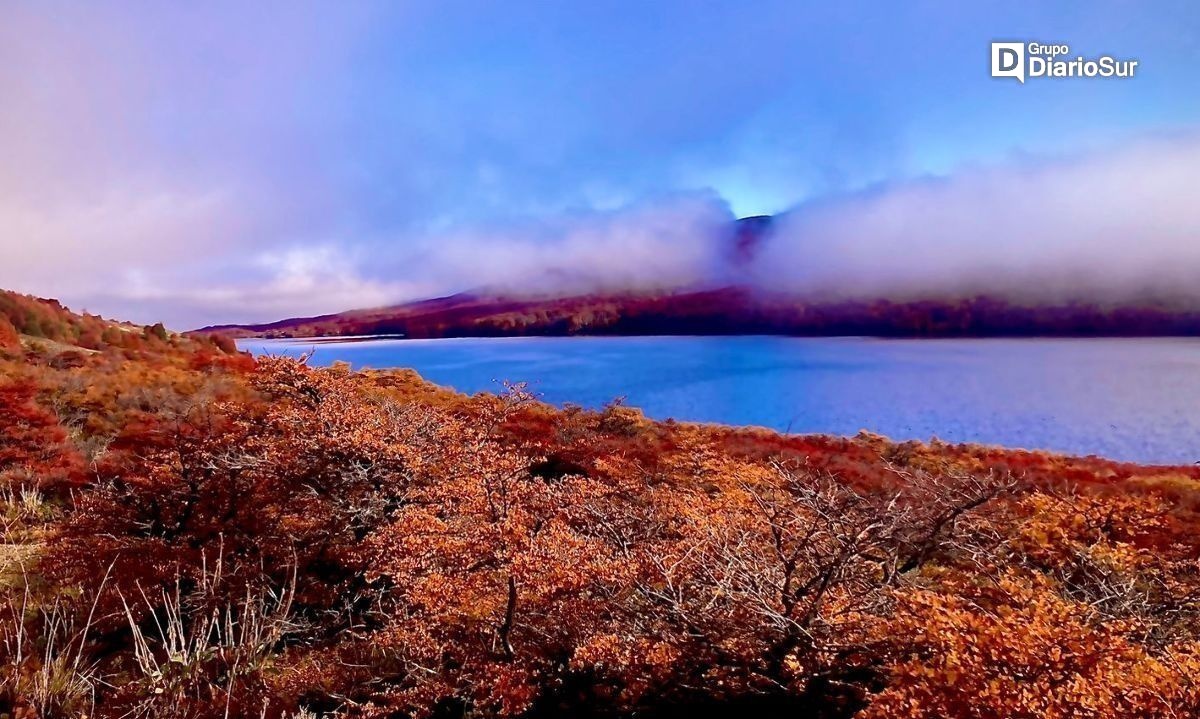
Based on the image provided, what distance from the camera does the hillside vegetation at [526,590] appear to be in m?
3.96

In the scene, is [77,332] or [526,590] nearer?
[526,590]

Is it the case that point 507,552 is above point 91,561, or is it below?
above

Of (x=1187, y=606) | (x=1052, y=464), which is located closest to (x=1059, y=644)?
(x=1187, y=606)

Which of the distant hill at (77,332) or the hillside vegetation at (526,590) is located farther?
the distant hill at (77,332)

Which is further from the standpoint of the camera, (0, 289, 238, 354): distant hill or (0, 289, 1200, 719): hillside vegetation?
(0, 289, 238, 354): distant hill

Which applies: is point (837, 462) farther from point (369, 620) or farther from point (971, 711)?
point (971, 711)

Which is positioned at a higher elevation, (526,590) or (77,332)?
(77,332)

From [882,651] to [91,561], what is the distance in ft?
30.8

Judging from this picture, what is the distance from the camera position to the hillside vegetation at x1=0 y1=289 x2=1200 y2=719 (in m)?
3.96

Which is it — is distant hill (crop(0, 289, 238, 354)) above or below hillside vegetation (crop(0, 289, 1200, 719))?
above

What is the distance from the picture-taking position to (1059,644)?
12.2 feet

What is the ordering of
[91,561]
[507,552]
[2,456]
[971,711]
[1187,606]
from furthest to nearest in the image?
1. [2,456]
2. [91,561]
3. [1187,606]
4. [507,552]
5. [971,711]

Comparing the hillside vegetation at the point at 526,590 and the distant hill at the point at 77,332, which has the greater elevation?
the distant hill at the point at 77,332

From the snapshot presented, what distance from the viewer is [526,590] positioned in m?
5.79
